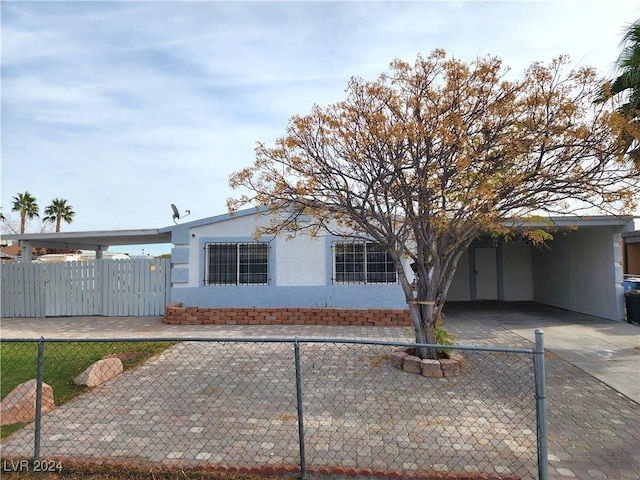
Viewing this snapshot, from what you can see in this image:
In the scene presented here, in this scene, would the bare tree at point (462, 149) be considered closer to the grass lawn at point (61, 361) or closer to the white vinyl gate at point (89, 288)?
the grass lawn at point (61, 361)

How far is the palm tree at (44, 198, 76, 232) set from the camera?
3391cm

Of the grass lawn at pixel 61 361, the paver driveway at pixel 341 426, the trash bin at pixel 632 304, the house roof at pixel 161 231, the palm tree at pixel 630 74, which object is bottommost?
the paver driveway at pixel 341 426

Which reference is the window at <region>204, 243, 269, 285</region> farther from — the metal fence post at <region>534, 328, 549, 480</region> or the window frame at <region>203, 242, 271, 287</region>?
the metal fence post at <region>534, 328, 549, 480</region>

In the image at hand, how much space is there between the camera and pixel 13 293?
12.1 m

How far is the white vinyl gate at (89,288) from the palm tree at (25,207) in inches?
1019

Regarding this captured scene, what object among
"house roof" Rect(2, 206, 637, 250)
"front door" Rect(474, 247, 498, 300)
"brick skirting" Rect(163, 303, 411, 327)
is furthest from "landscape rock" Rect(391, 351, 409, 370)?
"front door" Rect(474, 247, 498, 300)

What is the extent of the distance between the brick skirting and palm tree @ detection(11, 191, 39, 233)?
101ft

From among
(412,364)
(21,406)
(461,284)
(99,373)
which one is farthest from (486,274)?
(21,406)

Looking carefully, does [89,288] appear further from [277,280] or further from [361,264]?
[361,264]

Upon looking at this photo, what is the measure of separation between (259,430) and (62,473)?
5.62ft

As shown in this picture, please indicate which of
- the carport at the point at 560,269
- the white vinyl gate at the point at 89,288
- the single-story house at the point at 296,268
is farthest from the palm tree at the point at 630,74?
the white vinyl gate at the point at 89,288

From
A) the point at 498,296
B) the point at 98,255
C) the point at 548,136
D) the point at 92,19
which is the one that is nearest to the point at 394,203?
the point at 548,136

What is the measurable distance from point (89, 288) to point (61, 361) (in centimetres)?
628

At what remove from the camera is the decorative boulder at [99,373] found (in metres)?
5.35
